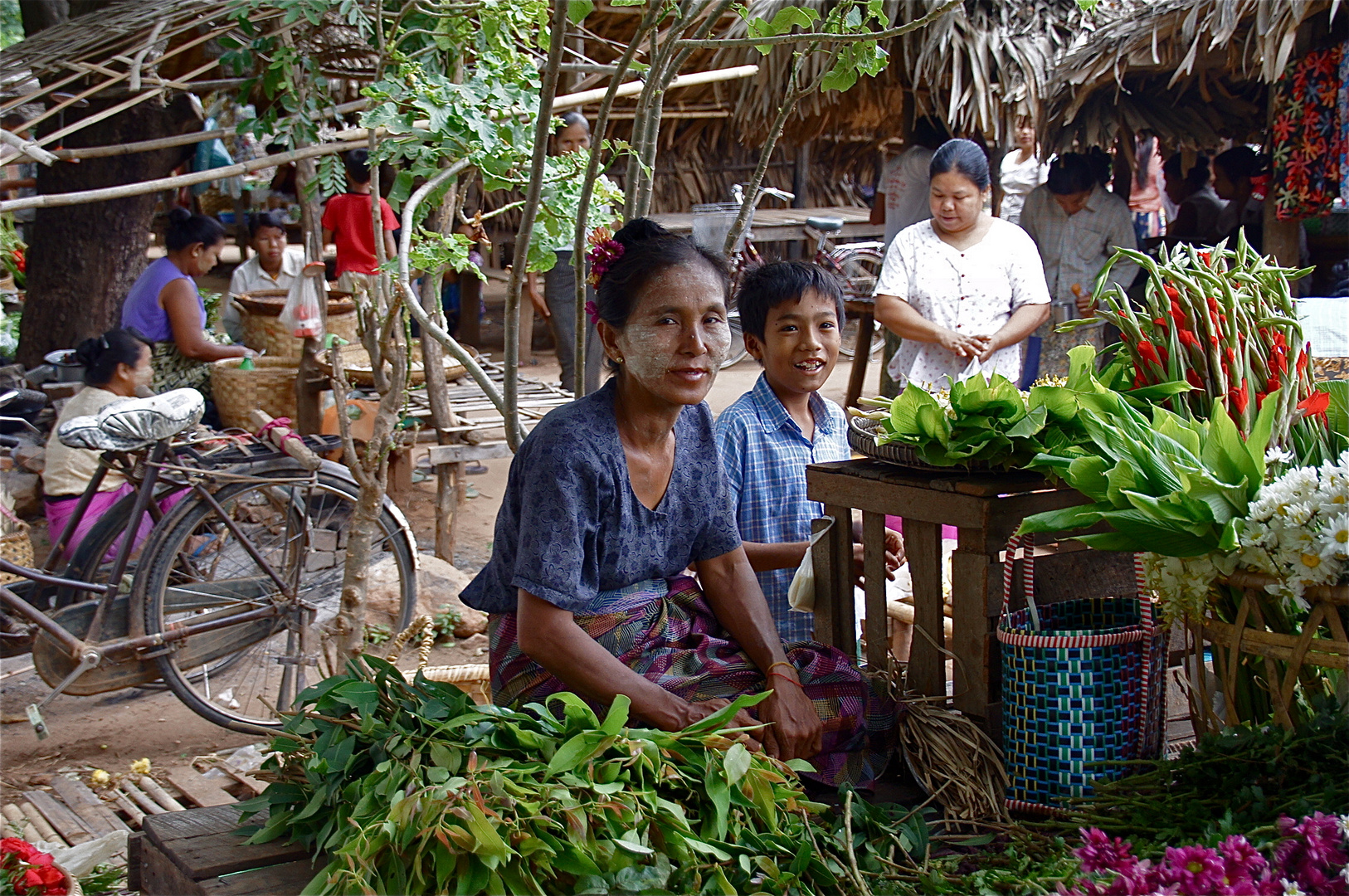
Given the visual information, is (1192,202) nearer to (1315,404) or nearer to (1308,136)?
(1308,136)

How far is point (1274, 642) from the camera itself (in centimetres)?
158

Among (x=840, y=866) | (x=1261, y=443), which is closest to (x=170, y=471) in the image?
(x=840, y=866)

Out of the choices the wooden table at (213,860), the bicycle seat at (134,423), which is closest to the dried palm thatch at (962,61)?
the bicycle seat at (134,423)

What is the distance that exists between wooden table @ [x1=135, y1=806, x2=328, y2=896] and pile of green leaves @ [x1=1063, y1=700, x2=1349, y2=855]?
1.15 m

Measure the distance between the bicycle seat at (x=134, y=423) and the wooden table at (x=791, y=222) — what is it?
603 centimetres

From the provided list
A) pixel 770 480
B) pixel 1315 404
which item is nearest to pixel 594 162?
pixel 770 480

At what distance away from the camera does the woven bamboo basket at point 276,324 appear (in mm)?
5734

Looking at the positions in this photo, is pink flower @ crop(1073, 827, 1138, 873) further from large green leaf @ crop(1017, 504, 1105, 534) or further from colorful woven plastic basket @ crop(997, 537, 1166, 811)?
large green leaf @ crop(1017, 504, 1105, 534)

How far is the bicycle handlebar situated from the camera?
13.3 ft

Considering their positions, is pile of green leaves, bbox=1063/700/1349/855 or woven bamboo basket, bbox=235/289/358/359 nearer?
pile of green leaves, bbox=1063/700/1349/855

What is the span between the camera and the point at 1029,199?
6508 mm

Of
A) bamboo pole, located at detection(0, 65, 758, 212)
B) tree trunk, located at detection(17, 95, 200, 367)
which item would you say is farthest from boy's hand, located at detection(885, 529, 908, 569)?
tree trunk, located at detection(17, 95, 200, 367)

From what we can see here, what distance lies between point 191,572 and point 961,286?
2.91 meters

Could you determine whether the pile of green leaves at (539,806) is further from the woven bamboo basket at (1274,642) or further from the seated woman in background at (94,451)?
the seated woman in background at (94,451)
